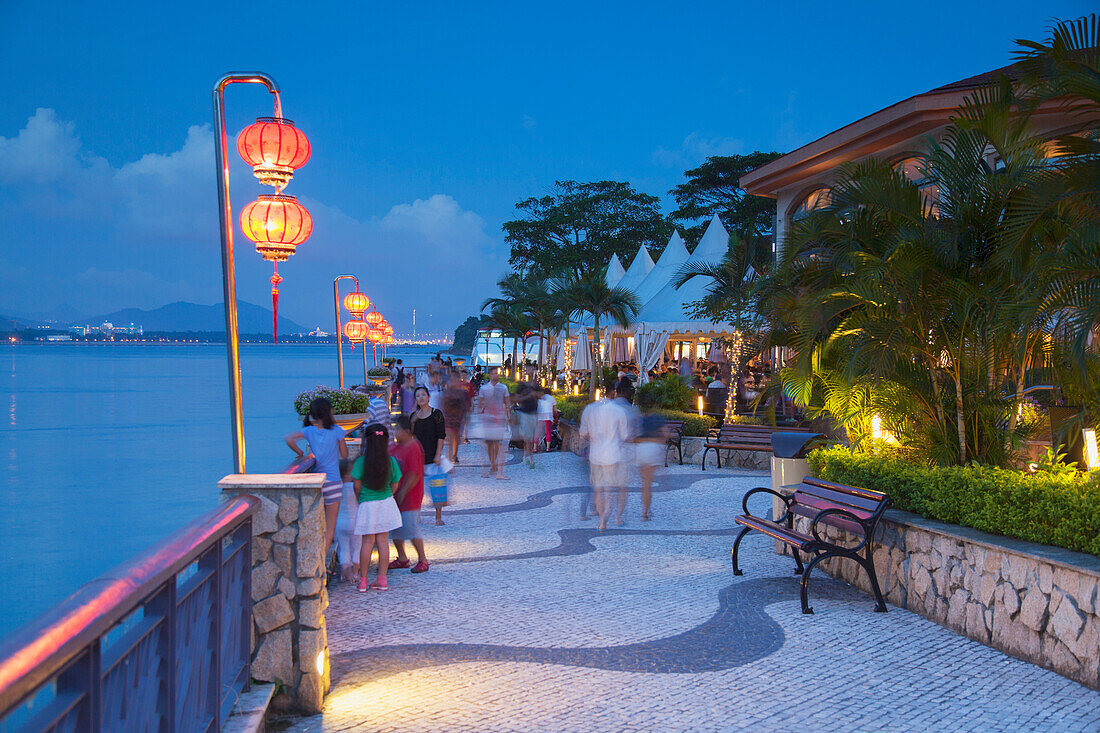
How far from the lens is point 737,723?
4.28 m

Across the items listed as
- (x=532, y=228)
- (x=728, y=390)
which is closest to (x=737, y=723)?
(x=728, y=390)

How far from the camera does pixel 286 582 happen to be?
175 inches

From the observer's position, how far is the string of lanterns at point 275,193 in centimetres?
652

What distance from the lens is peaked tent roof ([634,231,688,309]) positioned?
86.1ft

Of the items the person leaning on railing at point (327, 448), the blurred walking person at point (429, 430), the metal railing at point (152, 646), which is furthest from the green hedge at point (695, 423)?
the metal railing at point (152, 646)

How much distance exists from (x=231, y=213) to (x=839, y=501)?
211 inches

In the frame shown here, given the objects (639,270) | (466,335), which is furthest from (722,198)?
(466,335)

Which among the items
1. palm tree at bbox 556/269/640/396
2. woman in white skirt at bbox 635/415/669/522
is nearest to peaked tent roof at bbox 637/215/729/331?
palm tree at bbox 556/269/640/396

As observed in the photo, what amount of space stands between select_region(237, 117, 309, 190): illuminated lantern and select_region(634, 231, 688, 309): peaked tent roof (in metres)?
19.9

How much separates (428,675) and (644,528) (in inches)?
200

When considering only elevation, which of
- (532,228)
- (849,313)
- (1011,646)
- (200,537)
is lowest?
(1011,646)

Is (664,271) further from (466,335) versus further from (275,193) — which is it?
(466,335)

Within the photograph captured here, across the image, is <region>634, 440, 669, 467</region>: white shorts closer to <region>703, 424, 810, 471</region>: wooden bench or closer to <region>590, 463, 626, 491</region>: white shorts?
<region>590, 463, 626, 491</region>: white shorts

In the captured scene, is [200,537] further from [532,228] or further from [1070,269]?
[532,228]
